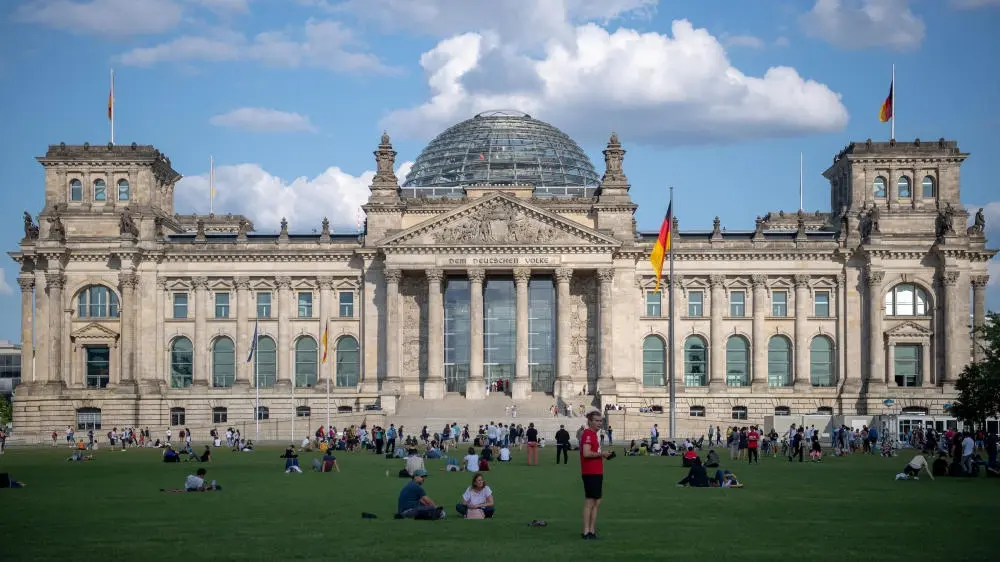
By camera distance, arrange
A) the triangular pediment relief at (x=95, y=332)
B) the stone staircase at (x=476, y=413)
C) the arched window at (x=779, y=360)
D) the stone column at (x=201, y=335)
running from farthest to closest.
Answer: the arched window at (x=779, y=360) → the stone column at (x=201, y=335) → the triangular pediment relief at (x=95, y=332) → the stone staircase at (x=476, y=413)

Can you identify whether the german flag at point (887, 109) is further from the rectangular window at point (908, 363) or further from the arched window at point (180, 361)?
the arched window at point (180, 361)

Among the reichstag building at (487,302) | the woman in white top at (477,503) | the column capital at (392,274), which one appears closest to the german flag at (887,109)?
the reichstag building at (487,302)

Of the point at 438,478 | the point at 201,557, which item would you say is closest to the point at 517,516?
the point at 201,557

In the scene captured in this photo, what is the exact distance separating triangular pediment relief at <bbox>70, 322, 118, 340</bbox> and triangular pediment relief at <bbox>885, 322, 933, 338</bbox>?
208 feet

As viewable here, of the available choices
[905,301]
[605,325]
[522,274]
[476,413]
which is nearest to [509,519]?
[476,413]

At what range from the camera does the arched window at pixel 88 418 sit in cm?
10744

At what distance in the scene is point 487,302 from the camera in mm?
111875

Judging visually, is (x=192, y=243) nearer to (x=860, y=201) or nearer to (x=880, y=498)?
(x=860, y=201)

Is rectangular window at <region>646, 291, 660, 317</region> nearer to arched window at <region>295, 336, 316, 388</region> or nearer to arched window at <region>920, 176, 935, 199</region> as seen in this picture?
arched window at <region>920, 176, 935, 199</region>

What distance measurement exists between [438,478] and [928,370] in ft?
228

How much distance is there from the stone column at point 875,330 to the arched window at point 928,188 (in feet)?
30.6

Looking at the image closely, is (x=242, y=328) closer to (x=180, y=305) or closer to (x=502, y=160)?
(x=180, y=305)

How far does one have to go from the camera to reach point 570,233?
105750mm

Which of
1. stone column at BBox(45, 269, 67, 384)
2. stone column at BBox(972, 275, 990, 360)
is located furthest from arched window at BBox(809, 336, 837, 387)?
stone column at BBox(45, 269, 67, 384)
